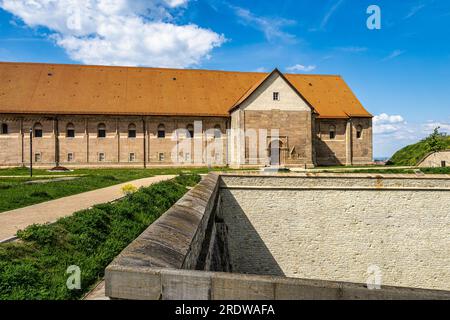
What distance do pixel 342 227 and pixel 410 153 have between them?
35.7 metres

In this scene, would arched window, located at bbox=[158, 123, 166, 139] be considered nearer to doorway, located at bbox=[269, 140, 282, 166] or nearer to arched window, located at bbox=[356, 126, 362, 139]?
doorway, located at bbox=[269, 140, 282, 166]

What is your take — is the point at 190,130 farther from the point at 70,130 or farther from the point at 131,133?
the point at 70,130

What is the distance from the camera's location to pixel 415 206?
54.6ft

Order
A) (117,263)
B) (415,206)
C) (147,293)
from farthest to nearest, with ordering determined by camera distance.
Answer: (415,206)
(117,263)
(147,293)

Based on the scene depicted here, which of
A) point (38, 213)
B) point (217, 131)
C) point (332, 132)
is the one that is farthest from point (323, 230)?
point (332, 132)

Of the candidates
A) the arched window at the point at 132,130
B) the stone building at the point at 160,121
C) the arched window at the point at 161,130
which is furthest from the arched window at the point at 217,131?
the arched window at the point at 132,130

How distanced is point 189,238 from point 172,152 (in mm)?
28580

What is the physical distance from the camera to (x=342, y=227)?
16781 mm

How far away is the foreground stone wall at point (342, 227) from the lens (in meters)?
16.6

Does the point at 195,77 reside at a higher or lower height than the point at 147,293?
higher

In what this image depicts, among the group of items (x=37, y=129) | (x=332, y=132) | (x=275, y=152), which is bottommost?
(x=275, y=152)

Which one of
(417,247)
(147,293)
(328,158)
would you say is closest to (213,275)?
(147,293)

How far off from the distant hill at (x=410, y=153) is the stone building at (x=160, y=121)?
10469 mm

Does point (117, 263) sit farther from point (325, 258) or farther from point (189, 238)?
point (325, 258)
